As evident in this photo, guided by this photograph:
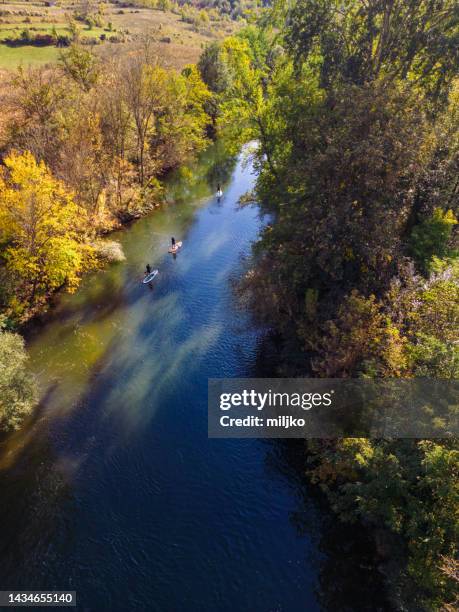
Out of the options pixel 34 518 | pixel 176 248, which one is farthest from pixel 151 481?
pixel 176 248

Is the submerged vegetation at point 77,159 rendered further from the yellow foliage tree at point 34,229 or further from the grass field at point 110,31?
the grass field at point 110,31

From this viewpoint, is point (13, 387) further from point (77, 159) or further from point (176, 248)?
point (77, 159)

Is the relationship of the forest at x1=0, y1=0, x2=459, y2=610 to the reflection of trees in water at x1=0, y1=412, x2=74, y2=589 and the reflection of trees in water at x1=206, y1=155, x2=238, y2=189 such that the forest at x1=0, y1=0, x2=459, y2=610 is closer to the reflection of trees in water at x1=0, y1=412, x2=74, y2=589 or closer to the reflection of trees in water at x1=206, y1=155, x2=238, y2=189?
the reflection of trees in water at x1=0, y1=412, x2=74, y2=589

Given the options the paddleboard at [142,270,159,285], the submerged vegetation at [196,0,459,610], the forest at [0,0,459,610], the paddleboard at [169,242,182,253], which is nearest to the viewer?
the submerged vegetation at [196,0,459,610]

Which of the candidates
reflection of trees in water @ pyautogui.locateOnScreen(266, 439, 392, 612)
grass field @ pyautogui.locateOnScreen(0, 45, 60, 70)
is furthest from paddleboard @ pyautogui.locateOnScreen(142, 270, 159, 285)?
grass field @ pyautogui.locateOnScreen(0, 45, 60, 70)

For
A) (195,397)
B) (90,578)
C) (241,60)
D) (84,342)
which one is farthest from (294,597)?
(241,60)

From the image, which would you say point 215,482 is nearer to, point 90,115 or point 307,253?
point 307,253

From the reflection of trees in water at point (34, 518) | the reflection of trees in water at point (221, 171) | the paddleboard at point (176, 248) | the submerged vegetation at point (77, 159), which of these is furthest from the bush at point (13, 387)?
the reflection of trees in water at point (221, 171)
